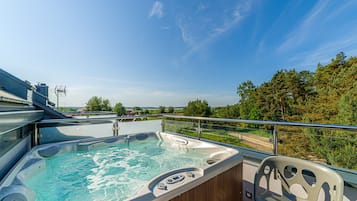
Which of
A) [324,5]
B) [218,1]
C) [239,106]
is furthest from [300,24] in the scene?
[239,106]

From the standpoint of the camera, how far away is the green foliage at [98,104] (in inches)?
279

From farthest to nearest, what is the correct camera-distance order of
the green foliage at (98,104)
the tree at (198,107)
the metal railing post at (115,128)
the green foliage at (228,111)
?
1. the green foliage at (228,111)
2. the tree at (198,107)
3. the green foliage at (98,104)
4. the metal railing post at (115,128)

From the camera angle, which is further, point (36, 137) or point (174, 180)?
point (36, 137)

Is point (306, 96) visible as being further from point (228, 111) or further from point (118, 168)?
point (118, 168)

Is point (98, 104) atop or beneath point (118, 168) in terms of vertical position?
atop

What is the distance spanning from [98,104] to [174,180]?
7009 mm

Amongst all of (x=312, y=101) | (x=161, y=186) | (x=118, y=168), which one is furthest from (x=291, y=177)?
(x=312, y=101)

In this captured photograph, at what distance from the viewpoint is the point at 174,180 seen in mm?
1378

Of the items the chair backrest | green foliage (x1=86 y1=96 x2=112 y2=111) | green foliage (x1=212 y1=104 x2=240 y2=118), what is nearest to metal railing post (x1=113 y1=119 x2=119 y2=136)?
the chair backrest

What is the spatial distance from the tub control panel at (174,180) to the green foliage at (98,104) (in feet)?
21.0

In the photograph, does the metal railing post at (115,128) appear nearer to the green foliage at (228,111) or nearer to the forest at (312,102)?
the forest at (312,102)

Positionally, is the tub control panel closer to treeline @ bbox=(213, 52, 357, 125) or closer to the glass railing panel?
the glass railing panel

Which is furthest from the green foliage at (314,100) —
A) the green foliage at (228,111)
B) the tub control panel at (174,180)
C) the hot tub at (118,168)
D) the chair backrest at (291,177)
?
the tub control panel at (174,180)

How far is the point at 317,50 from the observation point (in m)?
10.2
